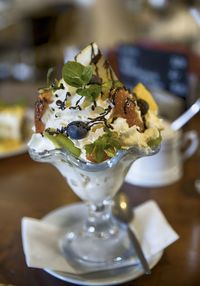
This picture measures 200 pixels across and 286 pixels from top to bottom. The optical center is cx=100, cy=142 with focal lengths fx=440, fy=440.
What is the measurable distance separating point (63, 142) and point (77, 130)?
0.03 meters

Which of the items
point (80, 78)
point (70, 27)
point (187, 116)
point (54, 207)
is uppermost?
point (80, 78)

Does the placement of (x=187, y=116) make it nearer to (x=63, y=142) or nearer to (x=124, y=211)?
(x=124, y=211)

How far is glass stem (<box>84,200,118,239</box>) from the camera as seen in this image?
28.6 inches

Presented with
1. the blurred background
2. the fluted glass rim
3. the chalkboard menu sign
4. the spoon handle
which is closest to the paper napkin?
the spoon handle

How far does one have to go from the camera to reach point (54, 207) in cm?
82

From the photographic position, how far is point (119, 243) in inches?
28.0

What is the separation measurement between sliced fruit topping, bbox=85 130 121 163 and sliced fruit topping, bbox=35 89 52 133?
98mm

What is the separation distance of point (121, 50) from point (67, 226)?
2.36 ft

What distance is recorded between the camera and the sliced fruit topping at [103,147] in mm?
571

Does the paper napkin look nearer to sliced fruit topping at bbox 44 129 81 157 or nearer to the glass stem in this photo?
the glass stem

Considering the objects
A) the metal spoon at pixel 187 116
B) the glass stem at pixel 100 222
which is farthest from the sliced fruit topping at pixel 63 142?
the metal spoon at pixel 187 116

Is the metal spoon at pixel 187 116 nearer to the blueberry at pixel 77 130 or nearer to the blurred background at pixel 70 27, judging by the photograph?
the blueberry at pixel 77 130

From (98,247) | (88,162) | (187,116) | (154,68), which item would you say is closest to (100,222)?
(98,247)

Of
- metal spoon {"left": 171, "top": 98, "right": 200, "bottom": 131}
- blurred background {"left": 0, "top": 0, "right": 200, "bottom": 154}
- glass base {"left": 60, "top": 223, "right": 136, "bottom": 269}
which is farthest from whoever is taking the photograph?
blurred background {"left": 0, "top": 0, "right": 200, "bottom": 154}
